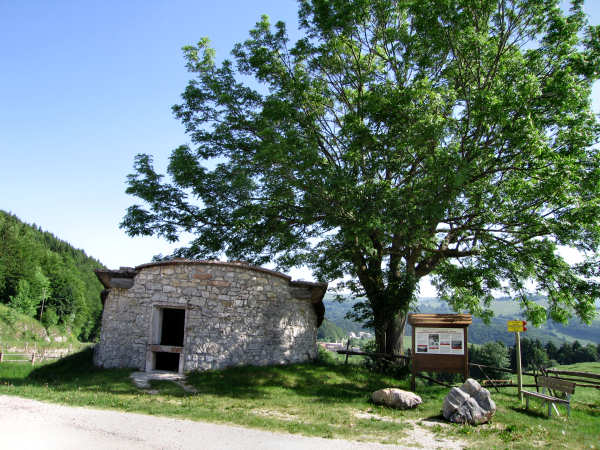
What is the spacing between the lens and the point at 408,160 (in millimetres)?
13805

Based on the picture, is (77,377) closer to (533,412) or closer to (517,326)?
(533,412)

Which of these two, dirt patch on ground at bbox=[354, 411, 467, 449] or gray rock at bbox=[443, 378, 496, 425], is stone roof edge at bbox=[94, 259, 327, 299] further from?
gray rock at bbox=[443, 378, 496, 425]

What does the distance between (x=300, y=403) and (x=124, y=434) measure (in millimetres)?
4303

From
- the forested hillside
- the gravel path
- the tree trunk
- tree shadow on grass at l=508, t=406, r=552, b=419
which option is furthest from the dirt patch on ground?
the forested hillside

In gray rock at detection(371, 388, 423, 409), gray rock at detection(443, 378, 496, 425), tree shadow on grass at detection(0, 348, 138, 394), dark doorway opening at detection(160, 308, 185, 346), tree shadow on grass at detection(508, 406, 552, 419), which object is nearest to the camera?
gray rock at detection(443, 378, 496, 425)

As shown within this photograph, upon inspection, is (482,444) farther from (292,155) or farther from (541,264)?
(292,155)

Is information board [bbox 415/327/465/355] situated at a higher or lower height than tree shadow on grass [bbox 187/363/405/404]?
higher

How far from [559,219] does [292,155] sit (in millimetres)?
8601

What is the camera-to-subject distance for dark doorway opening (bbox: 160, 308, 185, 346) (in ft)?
50.5

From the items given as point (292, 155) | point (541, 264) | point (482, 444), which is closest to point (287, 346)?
point (292, 155)

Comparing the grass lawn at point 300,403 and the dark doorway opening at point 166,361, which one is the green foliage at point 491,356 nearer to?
the grass lawn at point 300,403

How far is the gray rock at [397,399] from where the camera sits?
9.54m

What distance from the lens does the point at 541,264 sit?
13617 millimetres

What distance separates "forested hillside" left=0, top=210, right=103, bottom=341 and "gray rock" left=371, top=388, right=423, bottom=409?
65.7 m
